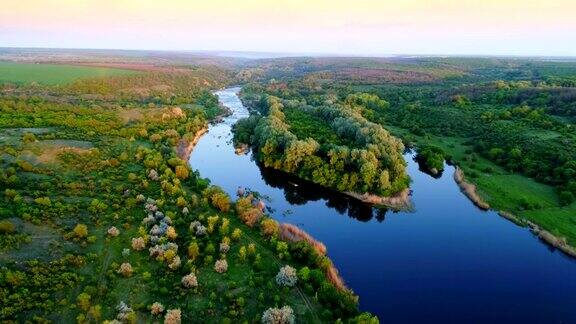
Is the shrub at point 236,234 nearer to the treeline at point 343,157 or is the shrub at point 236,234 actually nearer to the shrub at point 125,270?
the shrub at point 125,270

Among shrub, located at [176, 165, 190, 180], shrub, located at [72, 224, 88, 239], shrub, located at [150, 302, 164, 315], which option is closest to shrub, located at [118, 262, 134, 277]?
shrub, located at [150, 302, 164, 315]

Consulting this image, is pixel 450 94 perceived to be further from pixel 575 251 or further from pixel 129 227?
pixel 129 227

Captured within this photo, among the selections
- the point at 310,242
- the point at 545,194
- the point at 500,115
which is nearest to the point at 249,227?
the point at 310,242

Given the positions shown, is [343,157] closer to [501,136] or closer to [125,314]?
[125,314]

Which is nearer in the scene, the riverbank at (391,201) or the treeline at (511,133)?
the riverbank at (391,201)

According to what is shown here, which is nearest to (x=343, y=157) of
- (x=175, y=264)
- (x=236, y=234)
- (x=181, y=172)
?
(x=181, y=172)

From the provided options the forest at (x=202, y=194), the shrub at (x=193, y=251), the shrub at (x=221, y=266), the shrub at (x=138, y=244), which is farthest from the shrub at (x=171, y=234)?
the shrub at (x=221, y=266)
